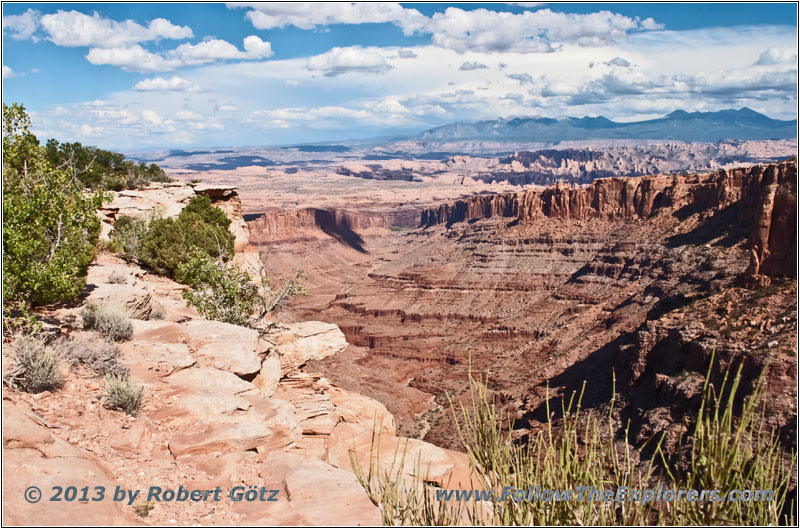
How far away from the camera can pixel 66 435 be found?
1195 centimetres

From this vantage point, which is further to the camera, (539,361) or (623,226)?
(623,226)

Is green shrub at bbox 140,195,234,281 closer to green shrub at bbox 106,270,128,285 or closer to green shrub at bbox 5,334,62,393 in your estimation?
green shrub at bbox 106,270,128,285

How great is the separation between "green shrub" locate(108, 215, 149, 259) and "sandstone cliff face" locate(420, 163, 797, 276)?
151ft

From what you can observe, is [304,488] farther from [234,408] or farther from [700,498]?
[700,498]

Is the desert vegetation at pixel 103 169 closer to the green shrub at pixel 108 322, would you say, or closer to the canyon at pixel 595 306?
the canyon at pixel 595 306

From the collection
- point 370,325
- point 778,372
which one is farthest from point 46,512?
point 370,325

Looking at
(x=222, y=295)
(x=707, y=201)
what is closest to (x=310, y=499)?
(x=222, y=295)

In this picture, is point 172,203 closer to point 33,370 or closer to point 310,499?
point 33,370

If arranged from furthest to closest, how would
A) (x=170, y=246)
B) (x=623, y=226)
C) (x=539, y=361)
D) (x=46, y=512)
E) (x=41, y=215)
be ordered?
(x=623, y=226)
(x=539, y=361)
(x=170, y=246)
(x=41, y=215)
(x=46, y=512)

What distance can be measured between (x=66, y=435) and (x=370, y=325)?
309 feet

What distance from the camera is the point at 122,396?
1323 cm

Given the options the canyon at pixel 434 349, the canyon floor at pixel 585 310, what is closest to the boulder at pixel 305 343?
the canyon at pixel 434 349

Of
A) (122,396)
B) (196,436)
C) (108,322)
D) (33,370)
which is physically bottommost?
(196,436)

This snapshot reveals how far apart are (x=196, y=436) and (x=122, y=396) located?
185 centimetres
